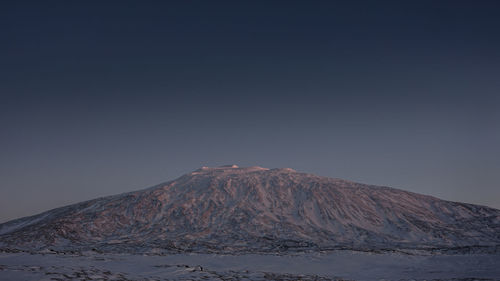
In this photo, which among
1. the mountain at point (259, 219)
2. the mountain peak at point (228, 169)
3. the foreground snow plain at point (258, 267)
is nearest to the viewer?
the foreground snow plain at point (258, 267)

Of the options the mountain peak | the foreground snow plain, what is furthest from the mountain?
the foreground snow plain

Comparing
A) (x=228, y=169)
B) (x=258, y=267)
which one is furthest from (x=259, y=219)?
(x=258, y=267)

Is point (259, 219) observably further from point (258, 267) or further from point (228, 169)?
point (258, 267)

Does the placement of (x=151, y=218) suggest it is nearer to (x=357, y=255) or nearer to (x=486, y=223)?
(x=357, y=255)

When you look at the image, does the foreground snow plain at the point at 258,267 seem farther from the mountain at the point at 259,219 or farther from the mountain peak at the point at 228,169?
the mountain peak at the point at 228,169

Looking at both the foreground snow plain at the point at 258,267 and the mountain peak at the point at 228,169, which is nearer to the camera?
the foreground snow plain at the point at 258,267

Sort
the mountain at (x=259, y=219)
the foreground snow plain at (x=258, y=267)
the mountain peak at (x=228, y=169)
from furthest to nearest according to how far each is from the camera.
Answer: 1. the mountain peak at (x=228, y=169)
2. the mountain at (x=259, y=219)
3. the foreground snow plain at (x=258, y=267)

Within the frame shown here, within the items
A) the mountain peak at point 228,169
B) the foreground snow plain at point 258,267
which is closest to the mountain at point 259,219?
the mountain peak at point 228,169

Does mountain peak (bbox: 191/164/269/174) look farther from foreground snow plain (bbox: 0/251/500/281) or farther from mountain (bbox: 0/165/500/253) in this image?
foreground snow plain (bbox: 0/251/500/281)

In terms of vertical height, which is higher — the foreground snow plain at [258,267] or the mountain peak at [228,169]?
the mountain peak at [228,169]

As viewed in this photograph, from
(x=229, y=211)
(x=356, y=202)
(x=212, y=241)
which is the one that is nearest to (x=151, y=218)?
(x=229, y=211)

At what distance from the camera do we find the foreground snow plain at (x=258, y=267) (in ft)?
74.3

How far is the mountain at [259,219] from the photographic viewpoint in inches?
2287

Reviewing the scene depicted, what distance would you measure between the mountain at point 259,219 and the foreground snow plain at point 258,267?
1340 cm
